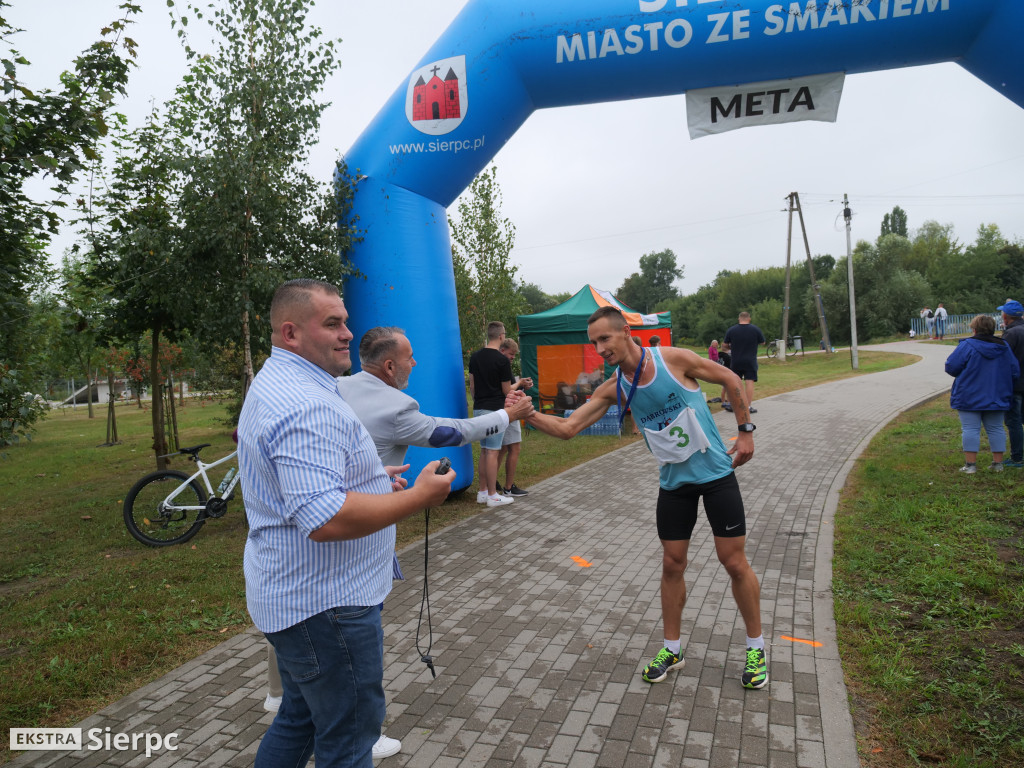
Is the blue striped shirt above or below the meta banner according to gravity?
below

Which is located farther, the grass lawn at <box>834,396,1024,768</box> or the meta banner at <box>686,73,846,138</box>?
the meta banner at <box>686,73,846,138</box>

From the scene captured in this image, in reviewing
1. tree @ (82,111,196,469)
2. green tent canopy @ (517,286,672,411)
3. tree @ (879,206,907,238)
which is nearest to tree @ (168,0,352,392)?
tree @ (82,111,196,469)

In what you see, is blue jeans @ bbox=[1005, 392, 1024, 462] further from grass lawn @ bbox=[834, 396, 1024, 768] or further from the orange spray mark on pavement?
the orange spray mark on pavement

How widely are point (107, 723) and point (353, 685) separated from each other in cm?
232

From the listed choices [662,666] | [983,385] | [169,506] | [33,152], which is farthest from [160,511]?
[983,385]

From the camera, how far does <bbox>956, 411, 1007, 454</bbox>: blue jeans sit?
786cm

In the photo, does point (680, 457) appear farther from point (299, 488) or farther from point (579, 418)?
point (299, 488)

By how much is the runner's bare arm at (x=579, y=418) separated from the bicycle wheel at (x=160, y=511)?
4.71m

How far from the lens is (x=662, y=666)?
3.69 m

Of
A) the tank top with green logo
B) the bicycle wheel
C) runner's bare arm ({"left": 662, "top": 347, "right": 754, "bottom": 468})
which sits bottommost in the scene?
the bicycle wheel

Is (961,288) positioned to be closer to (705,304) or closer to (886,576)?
(705,304)

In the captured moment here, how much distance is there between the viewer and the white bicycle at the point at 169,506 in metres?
6.91

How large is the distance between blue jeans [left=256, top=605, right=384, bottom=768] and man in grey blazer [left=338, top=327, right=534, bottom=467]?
1139 millimetres

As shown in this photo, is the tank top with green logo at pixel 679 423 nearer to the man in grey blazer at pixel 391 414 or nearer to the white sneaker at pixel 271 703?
the man in grey blazer at pixel 391 414
